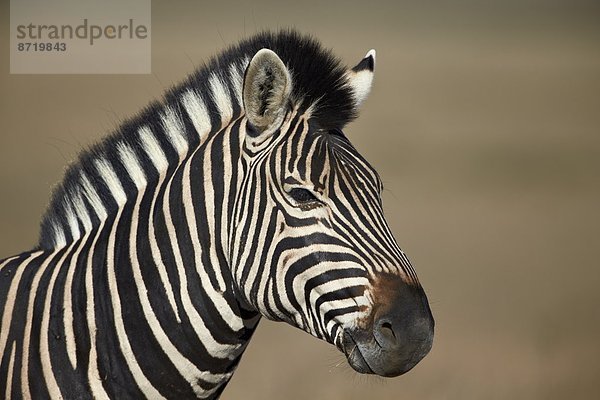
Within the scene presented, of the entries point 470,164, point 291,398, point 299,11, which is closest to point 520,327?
point 470,164

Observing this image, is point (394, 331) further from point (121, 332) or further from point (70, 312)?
point (70, 312)

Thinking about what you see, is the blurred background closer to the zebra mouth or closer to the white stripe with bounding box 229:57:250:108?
the white stripe with bounding box 229:57:250:108

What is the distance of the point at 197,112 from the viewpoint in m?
3.18

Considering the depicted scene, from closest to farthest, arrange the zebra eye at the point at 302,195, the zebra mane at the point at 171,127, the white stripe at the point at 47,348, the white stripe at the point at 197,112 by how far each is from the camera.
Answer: the zebra eye at the point at 302,195 → the white stripe at the point at 47,348 → the zebra mane at the point at 171,127 → the white stripe at the point at 197,112

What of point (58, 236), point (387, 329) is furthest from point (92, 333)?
point (387, 329)

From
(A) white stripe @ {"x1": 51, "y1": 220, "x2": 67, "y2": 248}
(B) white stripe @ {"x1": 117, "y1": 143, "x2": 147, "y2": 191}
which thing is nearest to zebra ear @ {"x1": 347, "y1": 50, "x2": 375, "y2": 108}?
(B) white stripe @ {"x1": 117, "y1": 143, "x2": 147, "y2": 191}

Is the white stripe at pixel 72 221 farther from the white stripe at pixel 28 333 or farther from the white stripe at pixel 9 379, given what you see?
the white stripe at pixel 9 379

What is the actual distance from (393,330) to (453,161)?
4771 mm

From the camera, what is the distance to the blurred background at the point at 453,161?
687 centimetres

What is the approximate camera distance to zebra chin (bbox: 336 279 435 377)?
261 cm

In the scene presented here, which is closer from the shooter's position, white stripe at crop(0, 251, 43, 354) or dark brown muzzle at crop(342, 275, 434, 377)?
dark brown muzzle at crop(342, 275, 434, 377)

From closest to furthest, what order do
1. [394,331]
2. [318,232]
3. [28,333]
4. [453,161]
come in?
[394,331] < [318,232] < [28,333] < [453,161]

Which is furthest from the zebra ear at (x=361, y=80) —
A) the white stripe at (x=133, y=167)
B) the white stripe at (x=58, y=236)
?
the white stripe at (x=58, y=236)

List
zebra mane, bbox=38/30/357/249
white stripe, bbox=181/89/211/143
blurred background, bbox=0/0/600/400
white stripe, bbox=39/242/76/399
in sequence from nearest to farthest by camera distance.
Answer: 1. white stripe, bbox=39/242/76/399
2. zebra mane, bbox=38/30/357/249
3. white stripe, bbox=181/89/211/143
4. blurred background, bbox=0/0/600/400
